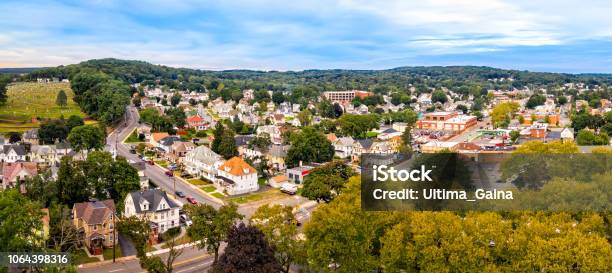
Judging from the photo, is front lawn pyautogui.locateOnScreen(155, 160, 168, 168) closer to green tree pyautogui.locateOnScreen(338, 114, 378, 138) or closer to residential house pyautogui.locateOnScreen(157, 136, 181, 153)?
residential house pyautogui.locateOnScreen(157, 136, 181, 153)

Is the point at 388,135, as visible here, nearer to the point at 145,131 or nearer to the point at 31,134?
the point at 145,131

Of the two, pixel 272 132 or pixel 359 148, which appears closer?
pixel 359 148

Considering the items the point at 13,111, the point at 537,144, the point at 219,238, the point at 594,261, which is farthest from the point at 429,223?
the point at 13,111

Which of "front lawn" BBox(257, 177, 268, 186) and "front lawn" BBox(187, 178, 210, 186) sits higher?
"front lawn" BBox(187, 178, 210, 186)

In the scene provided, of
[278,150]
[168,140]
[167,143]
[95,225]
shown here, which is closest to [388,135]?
[278,150]

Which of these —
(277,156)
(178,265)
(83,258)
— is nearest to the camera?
(178,265)

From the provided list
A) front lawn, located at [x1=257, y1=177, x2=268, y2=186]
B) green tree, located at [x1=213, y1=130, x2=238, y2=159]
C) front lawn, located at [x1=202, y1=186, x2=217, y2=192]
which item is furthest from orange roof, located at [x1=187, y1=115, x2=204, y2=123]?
front lawn, located at [x1=202, y1=186, x2=217, y2=192]

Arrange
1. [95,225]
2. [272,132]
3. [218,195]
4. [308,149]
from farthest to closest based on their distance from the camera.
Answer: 1. [272,132]
2. [308,149]
3. [218,195]
4. [95,225]

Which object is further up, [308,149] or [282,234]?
[282,234]
